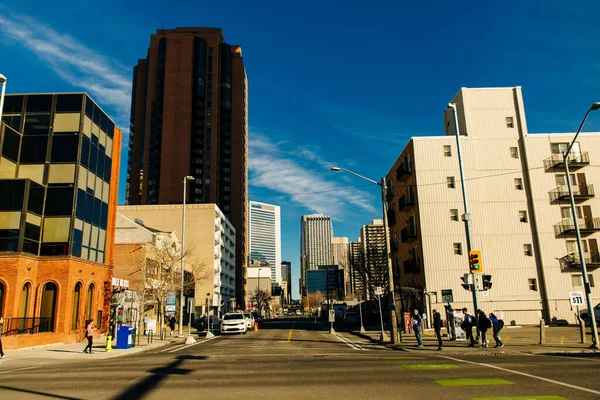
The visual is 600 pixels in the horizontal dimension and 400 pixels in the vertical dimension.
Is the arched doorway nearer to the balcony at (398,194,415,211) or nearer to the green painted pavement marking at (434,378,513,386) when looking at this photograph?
the green painted pavement marking at (434,378,513,386)

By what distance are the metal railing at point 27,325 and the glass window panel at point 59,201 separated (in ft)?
21.6

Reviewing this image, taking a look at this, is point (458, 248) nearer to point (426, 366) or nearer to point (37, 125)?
point (426, 366)

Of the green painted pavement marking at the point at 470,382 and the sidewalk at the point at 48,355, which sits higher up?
the green painted pavement marking at the point at 470,382

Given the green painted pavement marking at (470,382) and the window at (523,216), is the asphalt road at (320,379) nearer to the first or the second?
the green painted pavement marking at (470,382)

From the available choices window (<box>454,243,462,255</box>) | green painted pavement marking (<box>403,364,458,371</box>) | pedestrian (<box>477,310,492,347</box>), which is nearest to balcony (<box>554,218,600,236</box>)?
window (<box>454,243,462,255</box>)

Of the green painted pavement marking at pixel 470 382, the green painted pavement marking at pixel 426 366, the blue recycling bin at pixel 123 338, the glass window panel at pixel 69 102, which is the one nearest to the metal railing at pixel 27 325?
the blue recycling bin at pixel 123 338

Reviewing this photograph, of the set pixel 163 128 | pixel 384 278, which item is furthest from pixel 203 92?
pixel 384 278

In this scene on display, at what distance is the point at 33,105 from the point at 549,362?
32276mm

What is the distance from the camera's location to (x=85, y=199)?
30.5m

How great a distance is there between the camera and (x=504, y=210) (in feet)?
141

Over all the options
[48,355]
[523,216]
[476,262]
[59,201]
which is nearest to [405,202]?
[523,216]

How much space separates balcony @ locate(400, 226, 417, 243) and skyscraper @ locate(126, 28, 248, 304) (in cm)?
6323

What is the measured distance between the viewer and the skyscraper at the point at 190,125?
10262 centimetres

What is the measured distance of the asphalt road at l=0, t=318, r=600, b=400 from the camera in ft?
32.3
